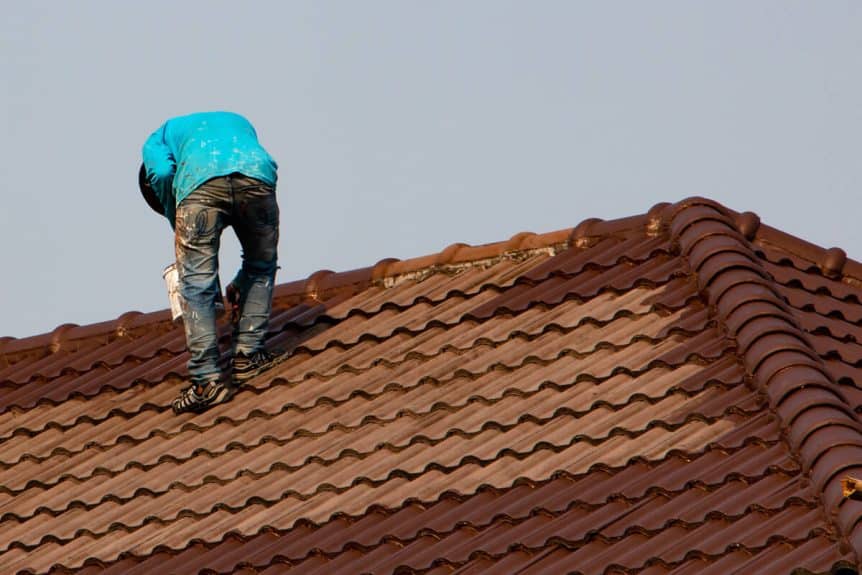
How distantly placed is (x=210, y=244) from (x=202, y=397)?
0.92 m

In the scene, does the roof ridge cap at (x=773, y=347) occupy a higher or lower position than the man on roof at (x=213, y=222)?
lower

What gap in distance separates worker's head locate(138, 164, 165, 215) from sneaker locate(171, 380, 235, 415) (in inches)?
51.4

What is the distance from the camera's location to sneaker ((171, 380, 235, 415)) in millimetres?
11328

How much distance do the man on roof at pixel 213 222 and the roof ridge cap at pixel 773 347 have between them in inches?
95.5

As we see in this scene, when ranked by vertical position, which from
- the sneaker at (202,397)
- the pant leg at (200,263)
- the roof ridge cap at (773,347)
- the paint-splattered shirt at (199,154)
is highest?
the paint-splattered shirt at (199,154)

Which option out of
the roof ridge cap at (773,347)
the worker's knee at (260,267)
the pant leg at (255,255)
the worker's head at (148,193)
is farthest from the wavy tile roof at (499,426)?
the worker's head at (148,193)

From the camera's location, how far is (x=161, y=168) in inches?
463

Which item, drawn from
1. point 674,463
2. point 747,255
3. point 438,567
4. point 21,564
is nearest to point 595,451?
point 674,463

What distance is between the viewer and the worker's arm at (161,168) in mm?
11766

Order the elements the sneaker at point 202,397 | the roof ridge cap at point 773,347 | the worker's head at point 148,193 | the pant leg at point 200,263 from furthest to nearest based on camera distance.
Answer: the worker's head at point 148,193, the pant leg at point 200,263, the sneaker at point 202,397, the roof ridge cap at point 773,347

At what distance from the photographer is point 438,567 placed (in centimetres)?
866

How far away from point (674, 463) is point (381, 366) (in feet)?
8.59

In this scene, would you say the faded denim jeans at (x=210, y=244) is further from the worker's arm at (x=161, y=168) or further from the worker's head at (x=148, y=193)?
the worker's head at (x=148, y=193)

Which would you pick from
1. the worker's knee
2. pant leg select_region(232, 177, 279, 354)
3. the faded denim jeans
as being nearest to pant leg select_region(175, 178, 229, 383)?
the faded denim jeans
